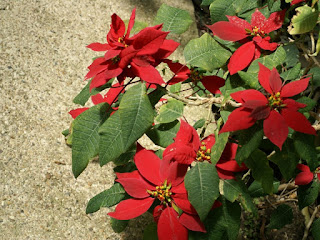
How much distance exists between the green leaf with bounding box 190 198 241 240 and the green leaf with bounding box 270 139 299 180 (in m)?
0.15

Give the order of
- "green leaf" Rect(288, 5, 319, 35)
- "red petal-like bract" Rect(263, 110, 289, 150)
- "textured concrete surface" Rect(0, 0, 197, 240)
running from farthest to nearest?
"textured concrete surface" Rect(0, 0, 197, 240), "green leaf" Rect(288, 5, 319, 35), "red petal-like bract" Rect(263, 110, 289, 150)

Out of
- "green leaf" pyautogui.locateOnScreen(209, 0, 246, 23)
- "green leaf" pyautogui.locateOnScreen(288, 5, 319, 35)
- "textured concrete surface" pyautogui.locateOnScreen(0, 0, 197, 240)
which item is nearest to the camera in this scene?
"green leaf" pyautogui.locateOnScreen(288, 5, 319, 35)

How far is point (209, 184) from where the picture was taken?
82cm

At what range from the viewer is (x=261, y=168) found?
0.87 metres

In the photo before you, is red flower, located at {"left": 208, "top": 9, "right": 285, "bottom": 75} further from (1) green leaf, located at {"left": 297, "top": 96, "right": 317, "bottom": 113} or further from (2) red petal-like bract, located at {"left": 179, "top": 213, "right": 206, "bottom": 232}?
(2) red petal-like bract, located at {"left": 179, "top": 213, "right": 206, "bottom": 232}

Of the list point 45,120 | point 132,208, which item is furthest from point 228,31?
point 45,120

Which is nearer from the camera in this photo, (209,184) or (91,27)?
(209,184)

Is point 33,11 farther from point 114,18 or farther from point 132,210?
point 132,210

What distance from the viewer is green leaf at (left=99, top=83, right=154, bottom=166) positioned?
0.77 meters

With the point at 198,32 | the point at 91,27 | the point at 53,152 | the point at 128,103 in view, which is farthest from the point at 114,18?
the point at 198,32

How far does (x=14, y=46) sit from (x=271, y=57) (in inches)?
43.6

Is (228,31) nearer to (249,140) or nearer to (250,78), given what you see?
(250,78)

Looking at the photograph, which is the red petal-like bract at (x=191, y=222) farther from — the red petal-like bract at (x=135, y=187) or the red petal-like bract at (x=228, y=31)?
the red petal-like bract at (x=228, y=31)

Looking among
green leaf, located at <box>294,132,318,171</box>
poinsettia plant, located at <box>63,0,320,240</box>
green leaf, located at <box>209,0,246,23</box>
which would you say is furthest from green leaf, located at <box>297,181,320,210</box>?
green leaf, located at <box>209,0,246,23</box>
